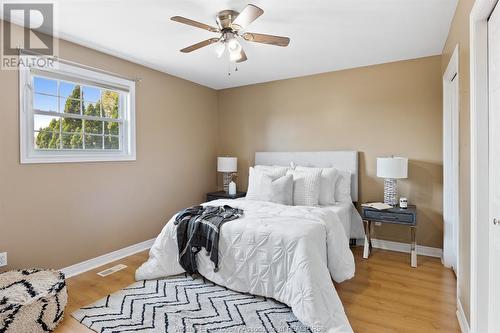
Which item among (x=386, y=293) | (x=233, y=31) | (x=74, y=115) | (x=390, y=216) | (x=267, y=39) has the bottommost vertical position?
(x=386, y=293)

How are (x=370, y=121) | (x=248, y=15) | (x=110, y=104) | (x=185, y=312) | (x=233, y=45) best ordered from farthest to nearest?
(x=370, y=121)
(x=110, y=104)
(x=233, y=45)
(x=185, y=312)
(x=248, y=15)

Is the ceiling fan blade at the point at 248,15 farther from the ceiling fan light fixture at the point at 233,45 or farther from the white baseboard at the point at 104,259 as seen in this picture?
the white baseboard at the point at 104,259

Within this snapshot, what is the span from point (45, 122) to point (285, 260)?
282cm

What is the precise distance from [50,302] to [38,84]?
214 cm

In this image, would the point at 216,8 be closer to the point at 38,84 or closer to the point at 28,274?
the point at 38,84

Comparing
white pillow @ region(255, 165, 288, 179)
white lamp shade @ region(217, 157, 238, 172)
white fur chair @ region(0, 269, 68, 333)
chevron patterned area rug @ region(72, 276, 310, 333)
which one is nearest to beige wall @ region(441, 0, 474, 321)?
chevron patterned area rug @ region(72, 276, 310, 333)

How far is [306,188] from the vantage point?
3523 millimetres

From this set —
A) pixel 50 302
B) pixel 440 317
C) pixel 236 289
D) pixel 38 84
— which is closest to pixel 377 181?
pixel 440 317

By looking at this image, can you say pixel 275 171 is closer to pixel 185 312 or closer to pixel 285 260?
pixel 285 260

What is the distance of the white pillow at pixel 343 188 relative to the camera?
376 centimetres

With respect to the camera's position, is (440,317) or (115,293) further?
(115,293)

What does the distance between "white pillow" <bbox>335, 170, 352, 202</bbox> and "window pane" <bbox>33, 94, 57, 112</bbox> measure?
3.52 metres

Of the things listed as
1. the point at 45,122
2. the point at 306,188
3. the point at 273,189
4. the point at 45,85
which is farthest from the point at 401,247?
the point at 45,85
